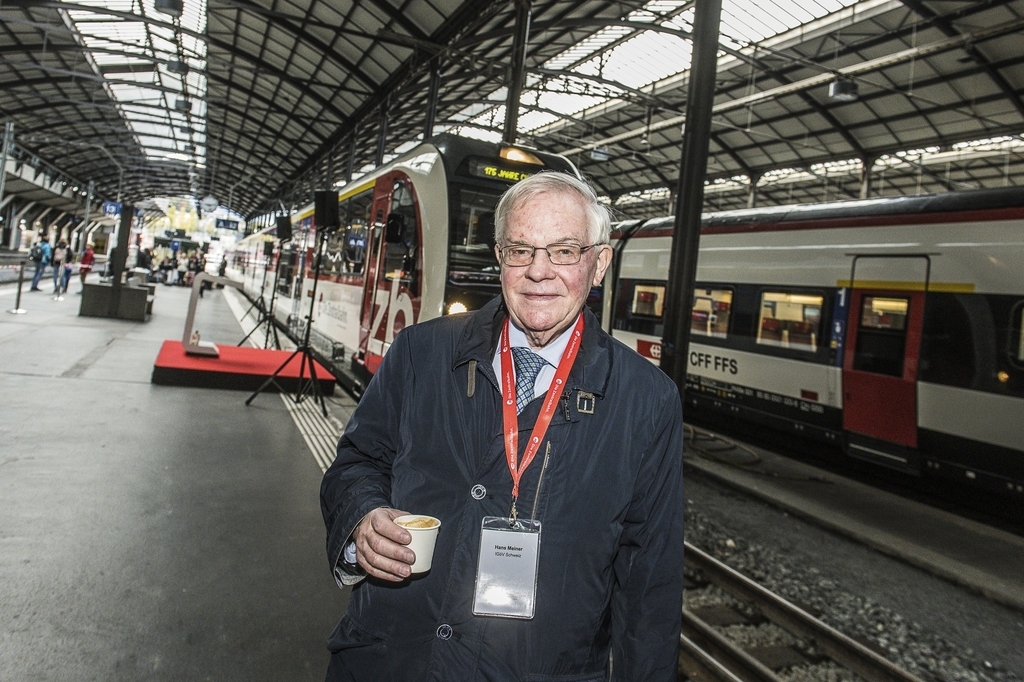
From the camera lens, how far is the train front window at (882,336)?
781 cm

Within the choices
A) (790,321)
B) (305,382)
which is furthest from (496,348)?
(305,382)

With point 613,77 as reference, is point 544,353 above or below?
below

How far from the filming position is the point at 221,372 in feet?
30.9

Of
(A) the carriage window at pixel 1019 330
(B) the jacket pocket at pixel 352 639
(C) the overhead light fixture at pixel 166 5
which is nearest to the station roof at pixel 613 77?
(C) the overhead light fixture at pixel 166 5

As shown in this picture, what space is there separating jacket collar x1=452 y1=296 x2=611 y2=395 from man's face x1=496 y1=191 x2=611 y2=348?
7cm

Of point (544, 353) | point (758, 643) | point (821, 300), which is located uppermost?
point (821, 300)

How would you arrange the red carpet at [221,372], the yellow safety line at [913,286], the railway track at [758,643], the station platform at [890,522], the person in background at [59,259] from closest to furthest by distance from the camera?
the railway track at [758,643]
the station platform at [890,522]
the yellow safety line at [913,286]
the red carpet at [221,372]
the person in background at [59,259]

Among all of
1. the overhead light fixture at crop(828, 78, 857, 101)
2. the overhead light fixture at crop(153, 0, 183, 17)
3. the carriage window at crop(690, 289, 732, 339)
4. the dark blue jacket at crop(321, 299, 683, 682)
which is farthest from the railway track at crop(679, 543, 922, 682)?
the overhead light fixture at crop(153, 0, 183, 17)

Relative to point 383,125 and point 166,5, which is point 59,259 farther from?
point 383,125

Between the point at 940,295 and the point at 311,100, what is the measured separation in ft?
84.8

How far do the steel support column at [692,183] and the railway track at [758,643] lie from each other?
2927mm

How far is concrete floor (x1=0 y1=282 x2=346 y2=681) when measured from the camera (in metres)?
3.18

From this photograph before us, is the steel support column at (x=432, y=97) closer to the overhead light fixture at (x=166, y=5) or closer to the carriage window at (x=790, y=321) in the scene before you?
the overhead light fixture at (x=166, y=5)

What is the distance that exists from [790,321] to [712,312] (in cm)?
139
